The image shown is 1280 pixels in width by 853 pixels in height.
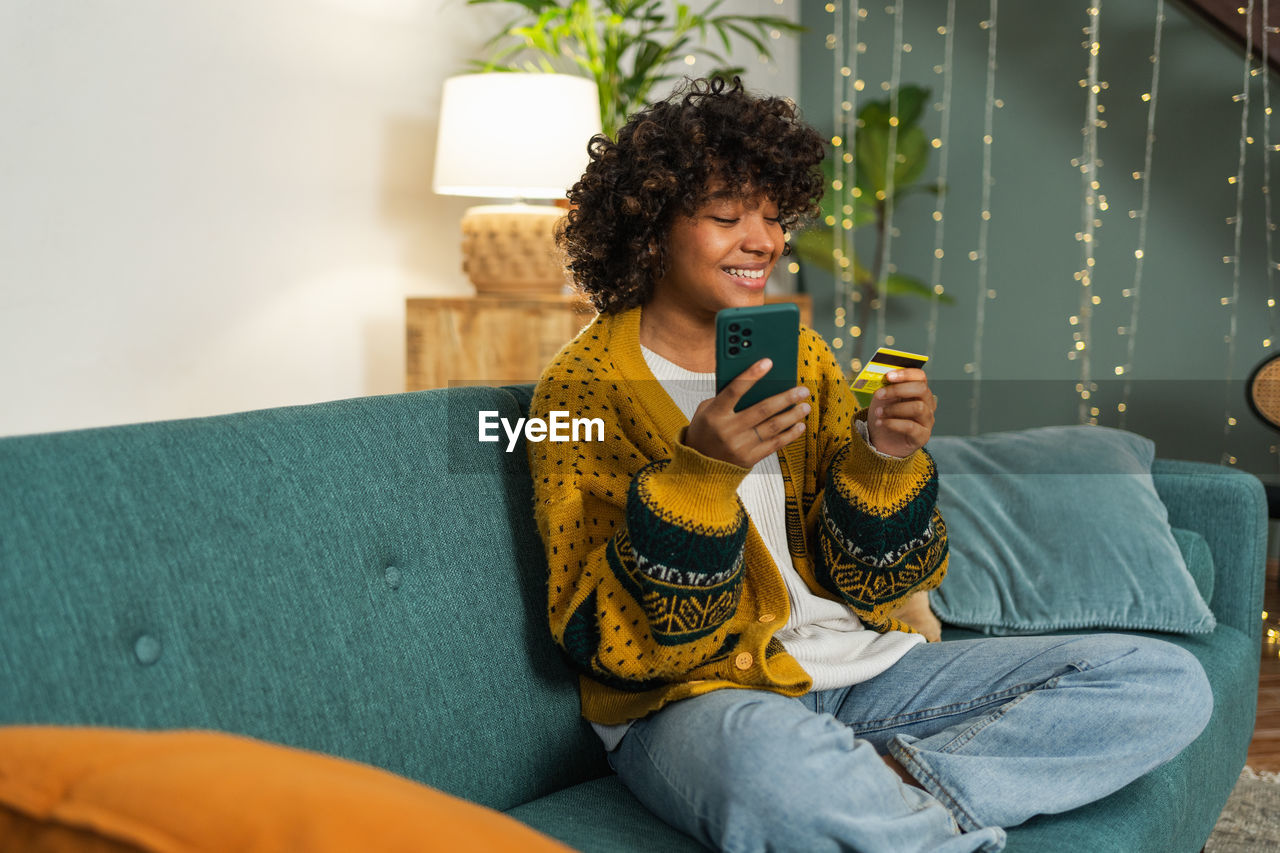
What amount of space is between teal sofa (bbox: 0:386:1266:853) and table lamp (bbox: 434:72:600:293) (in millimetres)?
1174

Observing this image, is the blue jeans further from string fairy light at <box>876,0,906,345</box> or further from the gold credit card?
string fairy light at <box>876,0,906,345</box>

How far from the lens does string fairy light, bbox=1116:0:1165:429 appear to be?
138 inches

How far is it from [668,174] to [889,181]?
267 cm

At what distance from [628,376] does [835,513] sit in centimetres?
28

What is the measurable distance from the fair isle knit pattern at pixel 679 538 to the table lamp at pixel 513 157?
119 cm

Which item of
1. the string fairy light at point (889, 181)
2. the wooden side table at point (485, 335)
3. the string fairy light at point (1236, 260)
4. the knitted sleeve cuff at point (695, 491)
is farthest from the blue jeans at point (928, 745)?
the string fairy light at point (889, 181)

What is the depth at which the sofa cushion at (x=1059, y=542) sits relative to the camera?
5.41 feet

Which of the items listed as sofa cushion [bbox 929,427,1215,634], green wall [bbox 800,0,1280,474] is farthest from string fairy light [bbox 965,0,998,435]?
sofa cushion [bbox 929,427,1215,634]

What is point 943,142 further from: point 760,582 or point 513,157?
point 760,582

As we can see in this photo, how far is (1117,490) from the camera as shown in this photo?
175 cm

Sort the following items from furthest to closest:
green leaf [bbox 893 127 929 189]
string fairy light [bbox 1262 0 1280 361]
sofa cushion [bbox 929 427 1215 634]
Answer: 1. green leaf [bbox 893 127 929 189]
2. string fairy light [bbox 1262 0 1280 361]
3. sofa cushion [bbox 929 427 1215 634]

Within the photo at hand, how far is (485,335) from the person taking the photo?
8.28 ft

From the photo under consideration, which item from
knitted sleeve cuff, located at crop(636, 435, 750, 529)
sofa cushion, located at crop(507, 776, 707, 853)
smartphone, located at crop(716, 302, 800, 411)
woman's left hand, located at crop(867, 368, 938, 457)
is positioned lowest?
sofa cushion, located at crop(507, 776, 707, 853)

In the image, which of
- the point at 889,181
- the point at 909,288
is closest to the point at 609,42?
the point at 889,181
